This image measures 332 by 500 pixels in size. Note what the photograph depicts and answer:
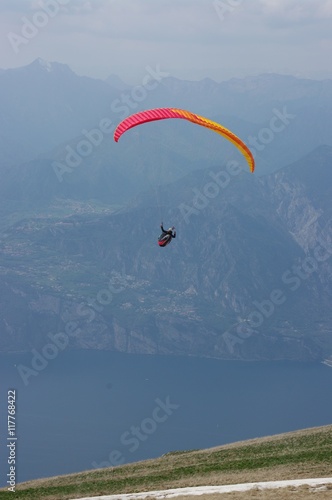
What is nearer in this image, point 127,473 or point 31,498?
point 31,498

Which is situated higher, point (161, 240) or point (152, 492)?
point (161, 240)

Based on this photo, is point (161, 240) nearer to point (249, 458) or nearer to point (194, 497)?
point (249, 458)

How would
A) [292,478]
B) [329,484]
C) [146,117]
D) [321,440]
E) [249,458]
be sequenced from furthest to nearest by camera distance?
[146,117] < [321,440] < [249,458] < [292,478] < [329,484]

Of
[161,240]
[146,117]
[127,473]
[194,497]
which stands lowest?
[127,473]

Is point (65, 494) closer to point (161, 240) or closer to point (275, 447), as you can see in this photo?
point (275, 447)

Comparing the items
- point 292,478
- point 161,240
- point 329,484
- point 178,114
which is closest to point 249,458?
point 292,478

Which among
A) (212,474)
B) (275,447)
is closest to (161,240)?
(275,447)

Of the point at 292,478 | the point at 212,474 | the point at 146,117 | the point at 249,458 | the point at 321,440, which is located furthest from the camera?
the point at 146,117
